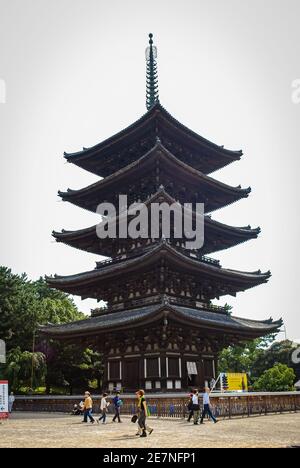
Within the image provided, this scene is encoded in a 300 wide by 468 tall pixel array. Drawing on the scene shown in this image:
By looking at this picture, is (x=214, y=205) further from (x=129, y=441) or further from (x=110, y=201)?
(x=129, y=441)

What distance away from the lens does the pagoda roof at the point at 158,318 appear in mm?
26109

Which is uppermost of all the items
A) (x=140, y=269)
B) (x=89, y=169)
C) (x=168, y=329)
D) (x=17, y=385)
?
(x=89, y=169)

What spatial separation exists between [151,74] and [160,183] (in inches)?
656

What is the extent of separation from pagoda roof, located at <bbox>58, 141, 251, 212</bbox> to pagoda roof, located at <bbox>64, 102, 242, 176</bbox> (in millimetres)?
3110

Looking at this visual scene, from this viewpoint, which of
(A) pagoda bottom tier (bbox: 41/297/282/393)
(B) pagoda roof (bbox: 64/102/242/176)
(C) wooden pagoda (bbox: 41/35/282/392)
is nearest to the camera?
(A) pagoda bottom tier (bbox: 41/297/282/393)

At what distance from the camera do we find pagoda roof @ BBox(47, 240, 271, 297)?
2762 centimetres

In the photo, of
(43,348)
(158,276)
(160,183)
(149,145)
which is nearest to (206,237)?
(160,183)

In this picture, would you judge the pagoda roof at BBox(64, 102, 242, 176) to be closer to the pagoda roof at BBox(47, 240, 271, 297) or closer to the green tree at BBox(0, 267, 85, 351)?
the pagoda roof at BBox(47, 240, 271, 297)

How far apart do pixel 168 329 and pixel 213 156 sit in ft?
52.2

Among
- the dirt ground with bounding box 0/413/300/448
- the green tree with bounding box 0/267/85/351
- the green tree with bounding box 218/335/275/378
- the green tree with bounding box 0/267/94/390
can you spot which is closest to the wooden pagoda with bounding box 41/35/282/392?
the dirt ground with bounding box 0/413/300/448

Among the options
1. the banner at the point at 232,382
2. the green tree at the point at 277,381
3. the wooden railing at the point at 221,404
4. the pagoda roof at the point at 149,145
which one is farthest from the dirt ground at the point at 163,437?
the green tree at the point at 277,381

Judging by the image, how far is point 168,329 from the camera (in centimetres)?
2806

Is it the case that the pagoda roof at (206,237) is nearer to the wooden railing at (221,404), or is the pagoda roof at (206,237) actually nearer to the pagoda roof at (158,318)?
the pagoda roof at (158,318)
